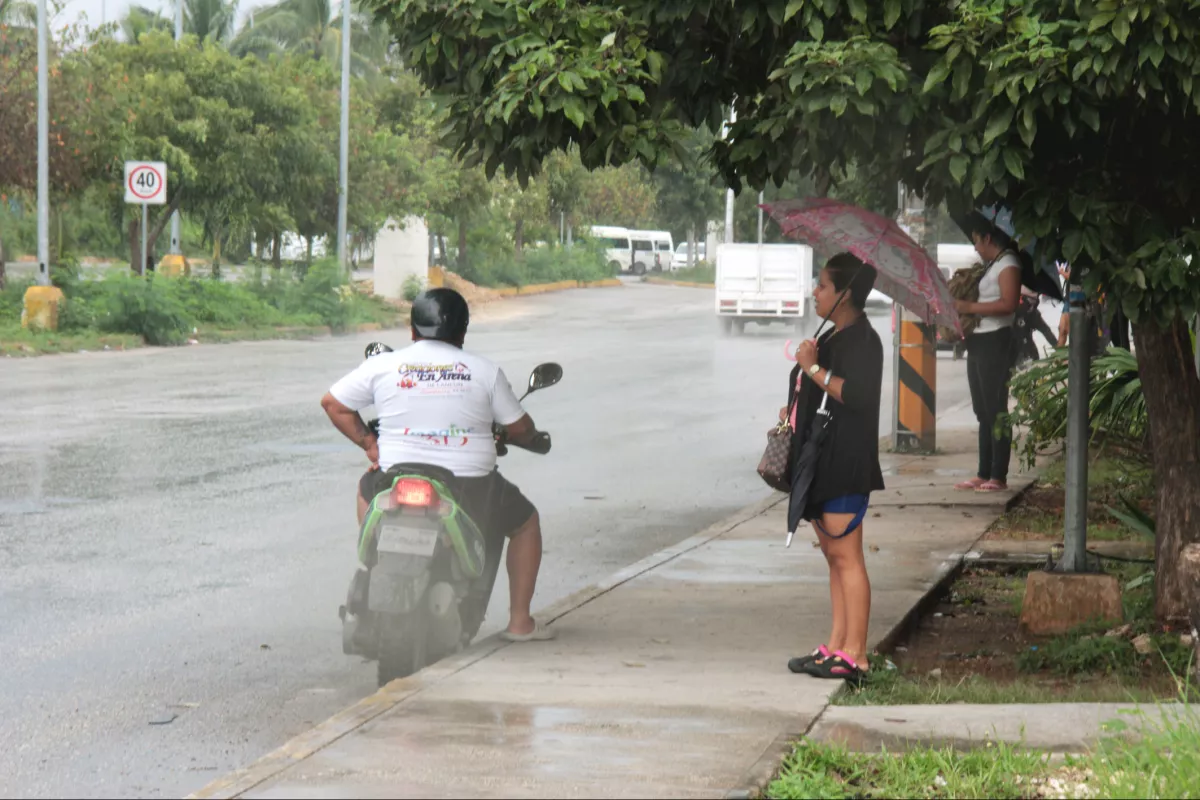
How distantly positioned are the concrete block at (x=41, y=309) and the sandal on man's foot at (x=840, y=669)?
75.2ft

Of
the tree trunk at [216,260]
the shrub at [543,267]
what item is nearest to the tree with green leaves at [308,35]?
the shrub at [543,267]

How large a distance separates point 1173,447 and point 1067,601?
83cm

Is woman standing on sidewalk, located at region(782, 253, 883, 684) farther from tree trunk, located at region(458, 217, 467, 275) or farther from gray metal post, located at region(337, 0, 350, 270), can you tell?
tree trunk, located at region(458, 217, 467, 275)

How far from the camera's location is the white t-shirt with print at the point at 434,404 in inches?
273

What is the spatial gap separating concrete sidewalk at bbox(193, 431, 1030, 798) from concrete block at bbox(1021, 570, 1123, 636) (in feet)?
2.01

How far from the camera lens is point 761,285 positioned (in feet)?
135

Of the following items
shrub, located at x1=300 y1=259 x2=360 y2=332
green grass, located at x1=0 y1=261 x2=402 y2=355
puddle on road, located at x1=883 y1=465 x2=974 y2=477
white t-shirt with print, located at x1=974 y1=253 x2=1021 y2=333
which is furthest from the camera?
shrub, located at x1=300 y1=259 x2=360 y2=332

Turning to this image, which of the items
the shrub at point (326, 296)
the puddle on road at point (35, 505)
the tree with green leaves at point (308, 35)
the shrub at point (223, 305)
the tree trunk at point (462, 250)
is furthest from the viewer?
the tree with green leaves at point (308, 35)

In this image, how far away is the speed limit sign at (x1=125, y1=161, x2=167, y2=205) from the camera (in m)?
28.9

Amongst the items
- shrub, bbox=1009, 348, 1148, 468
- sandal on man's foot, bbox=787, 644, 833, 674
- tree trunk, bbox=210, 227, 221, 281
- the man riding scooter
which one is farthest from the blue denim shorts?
tree trunk, bbox=210, 227, 221, 281

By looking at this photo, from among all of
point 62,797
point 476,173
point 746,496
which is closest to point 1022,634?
point 62,797

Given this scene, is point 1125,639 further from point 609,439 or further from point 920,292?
point 609,439

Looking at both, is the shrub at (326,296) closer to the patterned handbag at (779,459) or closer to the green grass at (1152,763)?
the patterned handbag at (779,459)

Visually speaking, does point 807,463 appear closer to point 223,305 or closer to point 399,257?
point 223,305
